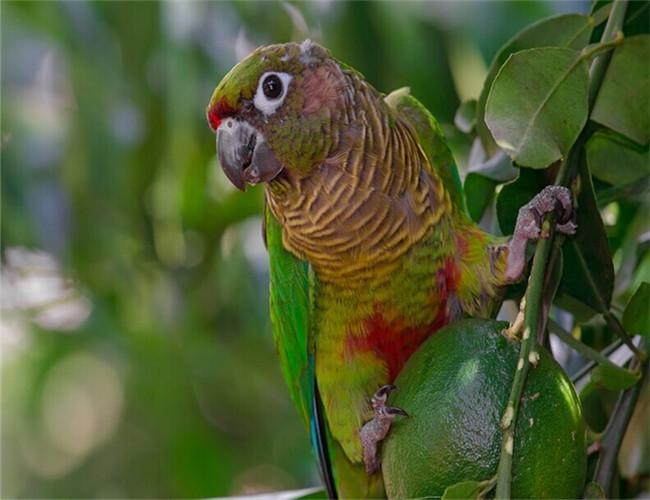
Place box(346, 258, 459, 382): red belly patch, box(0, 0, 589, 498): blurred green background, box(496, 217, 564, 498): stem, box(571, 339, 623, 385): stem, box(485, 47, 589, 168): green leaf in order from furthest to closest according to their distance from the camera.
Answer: box(0, 0, 589, 498): blurred green background < box(346, 258, 459, 382): red belly patch < box(571, 339, 623, 385): stem < box(485, 47, 589, 168): green leaf < box(496, 217, 564, 498): stem

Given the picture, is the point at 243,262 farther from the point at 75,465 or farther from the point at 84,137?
the point at 75,465

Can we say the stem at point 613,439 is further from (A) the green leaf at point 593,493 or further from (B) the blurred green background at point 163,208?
(B) the blurred green background at point 163,208

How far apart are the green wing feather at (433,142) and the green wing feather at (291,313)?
0.53 feet

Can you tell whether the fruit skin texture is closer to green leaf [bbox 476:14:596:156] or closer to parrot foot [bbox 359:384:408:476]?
parrot foot [bbox 359:384:408:476]

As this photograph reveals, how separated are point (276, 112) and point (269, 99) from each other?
0.01m

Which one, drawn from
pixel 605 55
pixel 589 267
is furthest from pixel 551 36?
pixel 589 267

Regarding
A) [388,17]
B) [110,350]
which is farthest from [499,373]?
[110,350]

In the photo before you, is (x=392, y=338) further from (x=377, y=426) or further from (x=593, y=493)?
(x=593, y=493)

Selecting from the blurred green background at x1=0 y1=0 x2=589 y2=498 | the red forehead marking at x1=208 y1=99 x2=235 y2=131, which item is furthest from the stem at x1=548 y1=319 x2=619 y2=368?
the blurred green background at x1=0 y1=0 x2=589 y2=498

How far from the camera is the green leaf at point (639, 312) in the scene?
0.66 m

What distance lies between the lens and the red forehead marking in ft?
2.64

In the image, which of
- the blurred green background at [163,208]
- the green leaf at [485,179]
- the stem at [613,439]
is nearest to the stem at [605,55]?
the green leaf at [485,179]

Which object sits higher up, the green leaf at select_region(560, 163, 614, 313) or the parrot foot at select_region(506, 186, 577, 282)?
the parrot foot at select_region(506, 186, 577, 282)

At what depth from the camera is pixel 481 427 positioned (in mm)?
528
